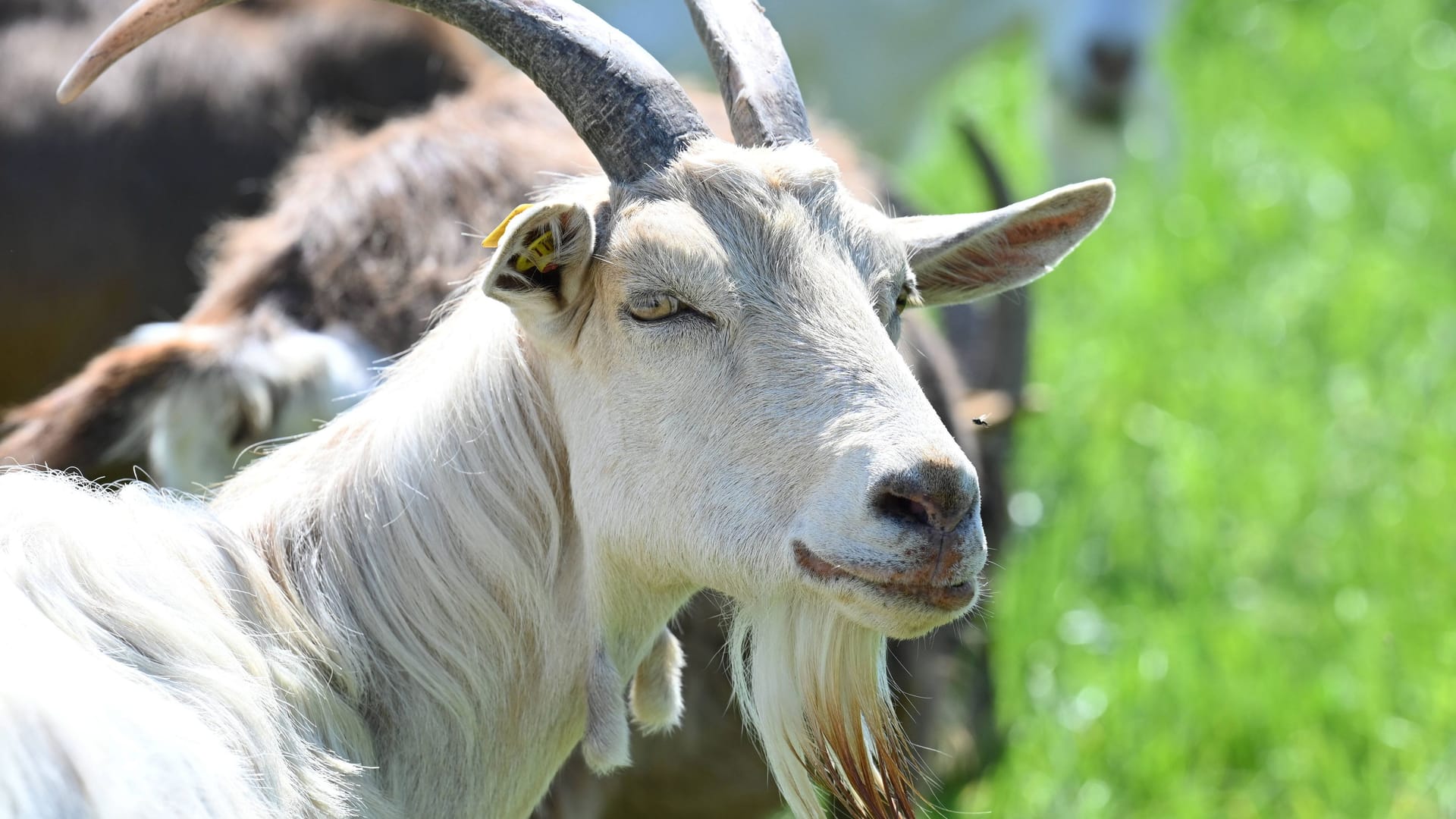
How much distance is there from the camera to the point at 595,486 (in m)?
2.71

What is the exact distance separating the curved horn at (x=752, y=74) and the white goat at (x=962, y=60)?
202 inches

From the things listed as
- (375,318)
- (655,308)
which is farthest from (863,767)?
(375,318)

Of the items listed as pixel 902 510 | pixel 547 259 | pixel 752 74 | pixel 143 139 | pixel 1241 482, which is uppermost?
pixel 752 74

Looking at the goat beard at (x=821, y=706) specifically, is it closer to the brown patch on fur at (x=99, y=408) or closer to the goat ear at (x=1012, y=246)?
the goat ear at (x=1012, y=246)

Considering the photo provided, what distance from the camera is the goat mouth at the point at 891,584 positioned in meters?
2.41

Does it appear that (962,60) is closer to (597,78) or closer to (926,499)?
(597,78)

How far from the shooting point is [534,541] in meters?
2.86

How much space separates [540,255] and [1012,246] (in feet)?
3.60

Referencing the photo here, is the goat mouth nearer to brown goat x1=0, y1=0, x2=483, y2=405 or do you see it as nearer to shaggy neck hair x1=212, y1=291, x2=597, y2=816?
shaggy neck hair x1=212, y1=291, x2=597, y2=816

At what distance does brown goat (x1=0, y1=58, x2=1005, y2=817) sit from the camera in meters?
3.88

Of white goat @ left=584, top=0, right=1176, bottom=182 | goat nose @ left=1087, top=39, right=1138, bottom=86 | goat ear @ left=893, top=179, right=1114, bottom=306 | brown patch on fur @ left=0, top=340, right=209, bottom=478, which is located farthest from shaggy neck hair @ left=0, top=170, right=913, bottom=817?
goat nose @ left=1087, top=39, right=1138, bottom=86

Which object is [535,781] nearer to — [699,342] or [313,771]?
[313,771]

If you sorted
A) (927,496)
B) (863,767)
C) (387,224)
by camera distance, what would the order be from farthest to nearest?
(387,224) < (863,767) < (927,496)

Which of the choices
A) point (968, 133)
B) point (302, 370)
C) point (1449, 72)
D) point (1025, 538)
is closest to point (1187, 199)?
point (1449, 72)
